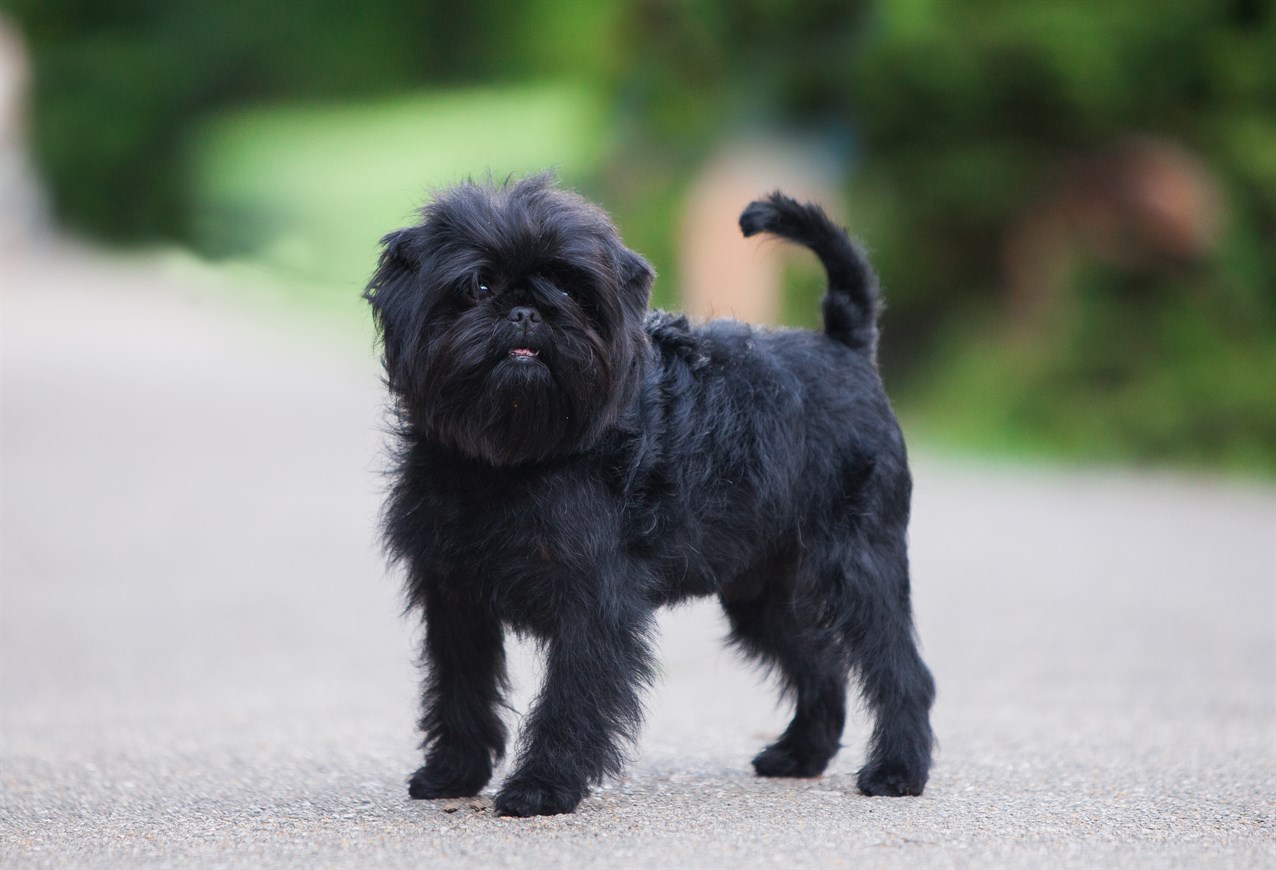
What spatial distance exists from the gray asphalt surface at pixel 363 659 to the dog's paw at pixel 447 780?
113 millimetres

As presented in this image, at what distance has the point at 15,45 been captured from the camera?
10.1 metres

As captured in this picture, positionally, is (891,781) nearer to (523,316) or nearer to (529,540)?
(529,540)

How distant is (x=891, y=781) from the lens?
4.66 metres

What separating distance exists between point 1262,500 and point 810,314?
5.51 metres

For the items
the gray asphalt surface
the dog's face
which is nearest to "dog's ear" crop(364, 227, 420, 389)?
the dog's face

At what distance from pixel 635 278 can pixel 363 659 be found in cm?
445

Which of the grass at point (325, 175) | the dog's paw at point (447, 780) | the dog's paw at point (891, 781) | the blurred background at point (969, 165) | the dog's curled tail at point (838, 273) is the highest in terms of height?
the blurred background at point (969, 165)

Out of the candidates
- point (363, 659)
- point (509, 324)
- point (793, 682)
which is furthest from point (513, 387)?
point (363, 659)

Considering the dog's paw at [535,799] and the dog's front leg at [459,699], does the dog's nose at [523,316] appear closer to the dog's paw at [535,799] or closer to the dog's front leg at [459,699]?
the dog's front leg at [459,699]

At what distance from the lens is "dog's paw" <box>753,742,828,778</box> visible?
5.03m

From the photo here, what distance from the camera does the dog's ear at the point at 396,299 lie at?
13.3ft

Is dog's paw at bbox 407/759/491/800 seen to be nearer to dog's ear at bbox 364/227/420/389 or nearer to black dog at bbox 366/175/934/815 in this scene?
black dog at bbox 366/175/934/815

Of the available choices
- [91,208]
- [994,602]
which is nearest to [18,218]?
[91,208]

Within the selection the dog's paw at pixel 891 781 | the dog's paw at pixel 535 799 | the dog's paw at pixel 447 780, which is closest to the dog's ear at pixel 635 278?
the dog's paw at pixel 535 799
